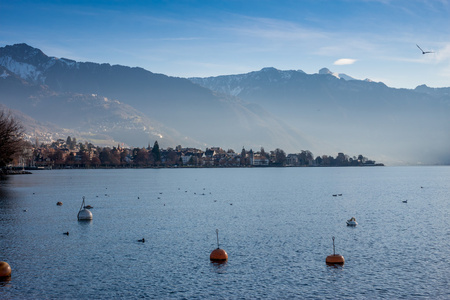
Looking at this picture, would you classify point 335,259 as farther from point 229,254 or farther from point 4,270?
point 4,270

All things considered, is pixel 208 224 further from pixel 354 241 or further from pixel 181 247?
pixel 354 241

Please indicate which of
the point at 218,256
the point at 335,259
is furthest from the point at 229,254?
the point at 335,259

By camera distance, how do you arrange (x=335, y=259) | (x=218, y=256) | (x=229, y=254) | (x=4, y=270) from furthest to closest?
(x=229, y=254), (x=218, y=256), (x=335, y=259), (x=4, y=270)

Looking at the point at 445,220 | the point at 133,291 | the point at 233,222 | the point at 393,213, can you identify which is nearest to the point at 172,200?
the point at 233,222

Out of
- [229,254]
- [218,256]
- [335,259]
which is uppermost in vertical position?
[218,256]

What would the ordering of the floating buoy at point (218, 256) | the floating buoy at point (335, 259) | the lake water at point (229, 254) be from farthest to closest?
the floating buoy at point (218, 256) < the floating buoy at point (335, 259) < the lake water at point (229, 254)

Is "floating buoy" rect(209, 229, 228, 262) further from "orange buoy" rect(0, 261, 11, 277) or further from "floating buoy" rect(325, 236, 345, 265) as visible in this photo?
"orange buoy" rect(0, 261, 11, 277)

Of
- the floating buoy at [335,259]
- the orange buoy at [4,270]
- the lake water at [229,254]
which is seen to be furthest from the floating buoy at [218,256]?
the orange buoy at [4,270]

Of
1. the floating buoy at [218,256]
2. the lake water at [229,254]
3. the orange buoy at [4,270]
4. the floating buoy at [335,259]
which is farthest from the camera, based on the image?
the floating buoy at [218,256]

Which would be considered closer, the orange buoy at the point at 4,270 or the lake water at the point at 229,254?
the lake water at the point at 229,254

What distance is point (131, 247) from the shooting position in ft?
178

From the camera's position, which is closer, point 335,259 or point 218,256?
point 335,259

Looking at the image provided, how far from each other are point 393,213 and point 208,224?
116ft

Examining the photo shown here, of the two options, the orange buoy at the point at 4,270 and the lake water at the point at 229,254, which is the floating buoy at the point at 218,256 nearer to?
the lake water at the point at 229,254
